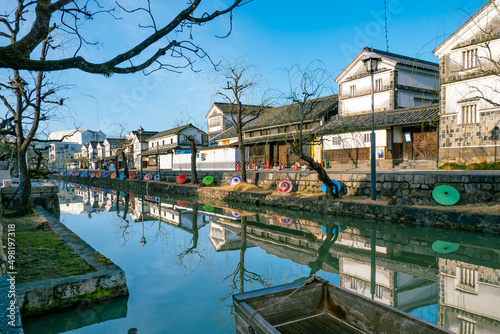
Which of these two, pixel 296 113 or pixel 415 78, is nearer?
pixel 415 78

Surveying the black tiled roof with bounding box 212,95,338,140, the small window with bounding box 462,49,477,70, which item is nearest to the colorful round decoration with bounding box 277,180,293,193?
the black tiled roof with bounding box 212,95,338,140

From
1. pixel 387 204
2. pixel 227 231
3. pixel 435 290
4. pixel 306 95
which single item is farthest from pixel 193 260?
pixel 306 95

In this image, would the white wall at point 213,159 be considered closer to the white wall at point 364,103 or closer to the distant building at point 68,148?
the white wall at point 364,103

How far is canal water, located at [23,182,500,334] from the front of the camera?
164 inches

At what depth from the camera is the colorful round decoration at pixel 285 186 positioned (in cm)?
1567

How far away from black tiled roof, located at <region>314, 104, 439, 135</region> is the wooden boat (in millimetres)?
15451

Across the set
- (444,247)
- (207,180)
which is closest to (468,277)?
(444,247)

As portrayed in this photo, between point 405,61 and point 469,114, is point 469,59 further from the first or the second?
point 405,61

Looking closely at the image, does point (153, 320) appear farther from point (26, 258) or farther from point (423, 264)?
point (423, 264)

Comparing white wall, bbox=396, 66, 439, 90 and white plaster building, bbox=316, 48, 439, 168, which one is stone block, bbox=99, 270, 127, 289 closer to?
white plaster building, bbox=316, 48, 439, 168

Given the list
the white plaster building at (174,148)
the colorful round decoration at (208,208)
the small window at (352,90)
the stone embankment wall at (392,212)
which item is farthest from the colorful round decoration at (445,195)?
the white plaster building at (174,148)

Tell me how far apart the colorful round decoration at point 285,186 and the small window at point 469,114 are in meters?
10.3

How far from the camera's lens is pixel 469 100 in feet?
53.5

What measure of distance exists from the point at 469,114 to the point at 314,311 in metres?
17.8
